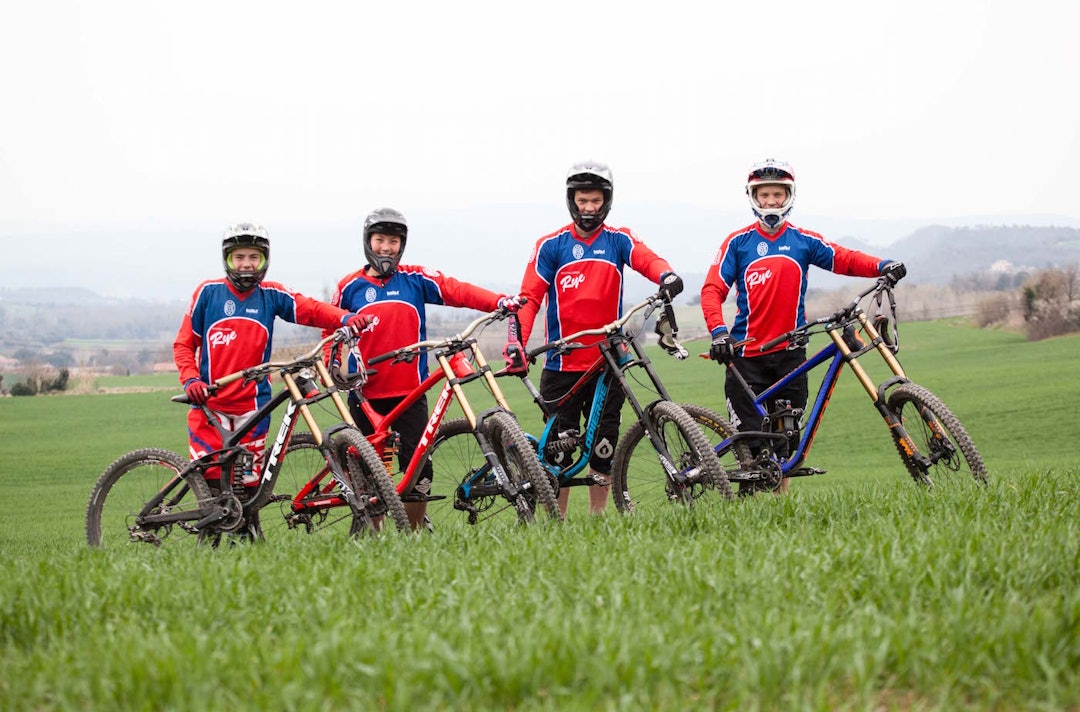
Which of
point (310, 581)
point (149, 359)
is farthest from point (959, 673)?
point (149, 359)

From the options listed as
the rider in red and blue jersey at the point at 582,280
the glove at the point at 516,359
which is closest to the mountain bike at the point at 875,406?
the rider in red and blue jersey at the point at 582,280

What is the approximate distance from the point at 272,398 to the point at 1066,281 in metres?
39.1

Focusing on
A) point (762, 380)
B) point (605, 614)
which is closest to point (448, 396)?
point (762, 380)

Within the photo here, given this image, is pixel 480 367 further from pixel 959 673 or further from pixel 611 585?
pixel 959 673

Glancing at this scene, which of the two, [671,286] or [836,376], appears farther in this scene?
[836,376]

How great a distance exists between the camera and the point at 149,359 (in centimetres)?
5494

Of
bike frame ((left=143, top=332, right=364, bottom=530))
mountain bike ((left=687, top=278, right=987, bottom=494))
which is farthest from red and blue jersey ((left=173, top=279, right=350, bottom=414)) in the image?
mountain bike ((left=687, top=278, right=987, bottom=494))

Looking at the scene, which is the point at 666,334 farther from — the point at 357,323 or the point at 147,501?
the point at 147,501

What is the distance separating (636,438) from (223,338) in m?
2.87

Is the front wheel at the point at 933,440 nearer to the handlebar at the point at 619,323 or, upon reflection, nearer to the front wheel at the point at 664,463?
the front wheel at the point at 664,463

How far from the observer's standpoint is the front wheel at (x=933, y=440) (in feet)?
22.9

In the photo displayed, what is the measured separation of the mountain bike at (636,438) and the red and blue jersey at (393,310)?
732mm

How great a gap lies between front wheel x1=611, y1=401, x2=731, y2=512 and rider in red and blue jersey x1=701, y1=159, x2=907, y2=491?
95 centimetres

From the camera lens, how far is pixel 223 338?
790 centimetres
